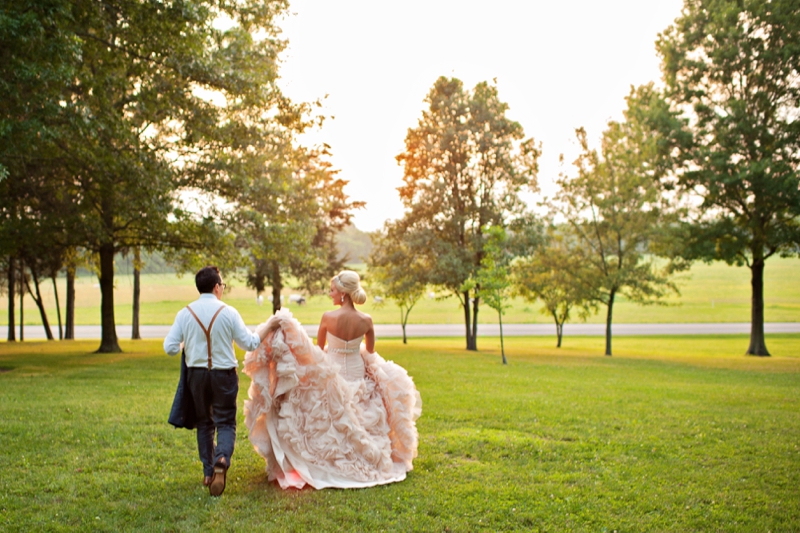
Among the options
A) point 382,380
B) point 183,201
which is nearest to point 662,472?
point 382,380

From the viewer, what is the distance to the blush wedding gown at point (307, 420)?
22.3 ft

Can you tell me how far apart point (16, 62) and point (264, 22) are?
34.7 ft

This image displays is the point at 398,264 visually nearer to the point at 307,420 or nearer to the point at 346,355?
the point at 346,355

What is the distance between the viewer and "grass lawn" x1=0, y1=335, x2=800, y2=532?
18.8ft

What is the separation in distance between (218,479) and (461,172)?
2728 centimetres

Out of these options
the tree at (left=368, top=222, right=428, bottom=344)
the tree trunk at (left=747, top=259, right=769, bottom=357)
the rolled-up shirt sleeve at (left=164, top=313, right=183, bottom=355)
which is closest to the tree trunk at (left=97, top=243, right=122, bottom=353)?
the tree at (left=368, top=222, right=428, bottom=344)

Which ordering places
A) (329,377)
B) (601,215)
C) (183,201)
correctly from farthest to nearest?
(601,215), (183,201), (329,377)

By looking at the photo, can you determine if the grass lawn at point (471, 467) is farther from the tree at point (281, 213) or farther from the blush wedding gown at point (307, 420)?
the tree at point (281, 213)

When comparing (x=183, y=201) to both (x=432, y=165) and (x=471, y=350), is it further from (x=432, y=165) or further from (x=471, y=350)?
(x=471, y=350)

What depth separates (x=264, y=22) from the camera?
21609 millimetres

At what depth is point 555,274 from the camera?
30.7 metres

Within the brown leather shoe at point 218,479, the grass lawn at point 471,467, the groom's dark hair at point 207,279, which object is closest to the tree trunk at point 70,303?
the grass lawn at point 471,467

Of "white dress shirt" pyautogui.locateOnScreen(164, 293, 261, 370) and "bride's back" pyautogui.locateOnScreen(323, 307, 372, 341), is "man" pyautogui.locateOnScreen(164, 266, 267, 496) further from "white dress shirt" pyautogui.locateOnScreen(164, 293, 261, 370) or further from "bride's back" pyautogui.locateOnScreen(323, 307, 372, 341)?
"bride's back" pyautogui.locateOnScreen(323, 307, 372, 341)

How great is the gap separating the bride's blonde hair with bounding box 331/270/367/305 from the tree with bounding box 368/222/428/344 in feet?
77.4
